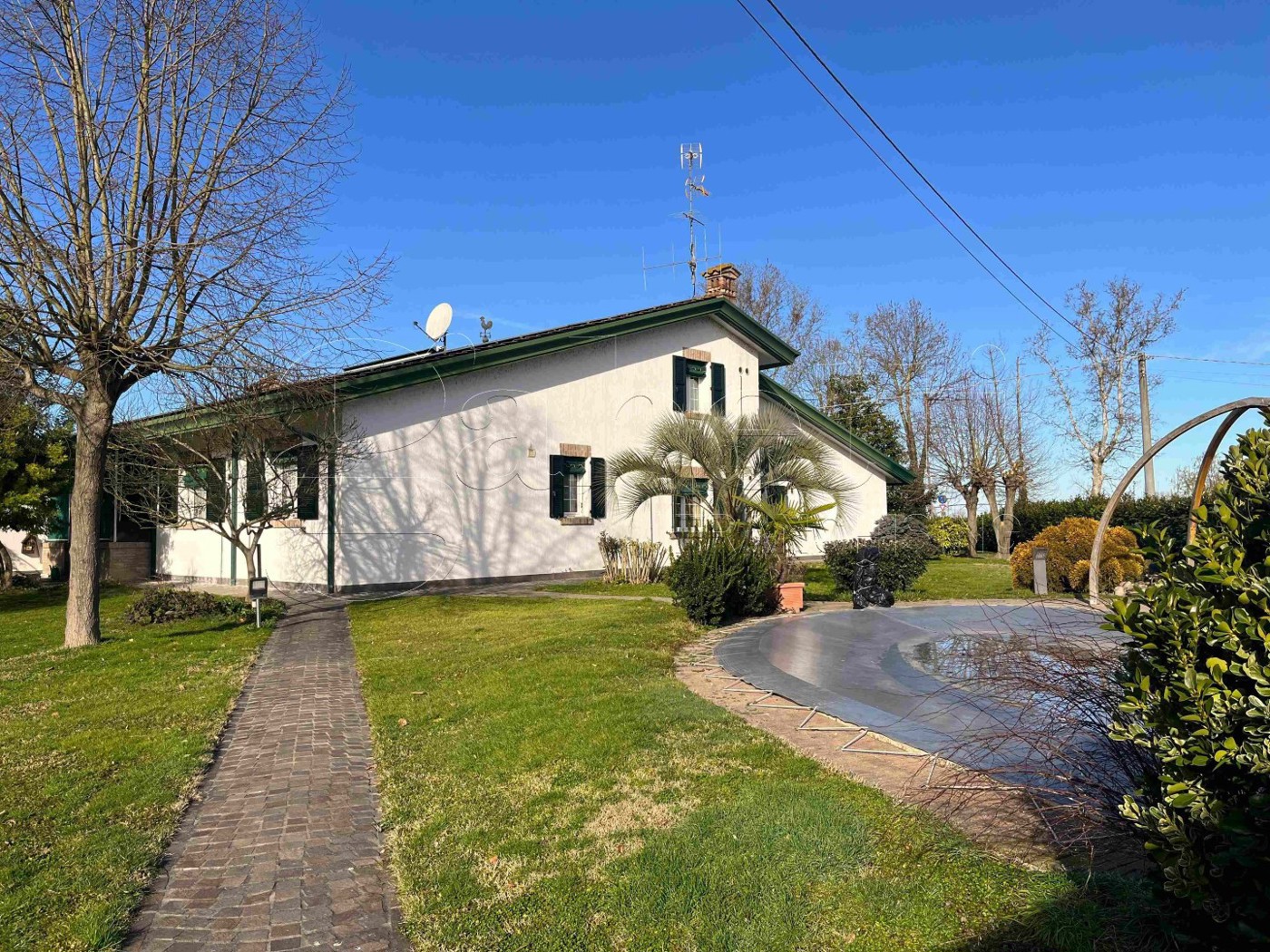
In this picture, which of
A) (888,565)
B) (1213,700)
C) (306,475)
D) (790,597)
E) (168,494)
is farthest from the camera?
(168,494)

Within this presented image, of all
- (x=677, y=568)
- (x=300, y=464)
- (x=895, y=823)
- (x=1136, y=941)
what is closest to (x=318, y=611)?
(x=300, y=464)

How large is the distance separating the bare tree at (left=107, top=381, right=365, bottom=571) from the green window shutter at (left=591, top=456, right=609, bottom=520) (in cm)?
632

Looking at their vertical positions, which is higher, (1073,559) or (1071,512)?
(1071,512)

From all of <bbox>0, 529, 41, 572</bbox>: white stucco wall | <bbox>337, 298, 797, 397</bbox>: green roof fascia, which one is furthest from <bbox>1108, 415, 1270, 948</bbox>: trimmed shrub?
<bbox>0, 529, 41, 572</bbox>: white stucco wall

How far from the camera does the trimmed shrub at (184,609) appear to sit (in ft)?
42.2

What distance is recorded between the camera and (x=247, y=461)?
1588 cm

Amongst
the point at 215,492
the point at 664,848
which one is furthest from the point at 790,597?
the point at 215,492

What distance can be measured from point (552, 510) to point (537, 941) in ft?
54.7

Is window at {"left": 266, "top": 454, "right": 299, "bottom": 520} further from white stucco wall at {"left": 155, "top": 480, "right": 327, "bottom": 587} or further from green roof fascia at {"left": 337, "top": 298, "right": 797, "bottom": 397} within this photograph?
green roof fascia at {"left": 337, "top": 298, "right": 797, "bottom": 397}

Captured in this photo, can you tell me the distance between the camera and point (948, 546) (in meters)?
33.8

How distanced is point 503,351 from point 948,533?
22.2 m

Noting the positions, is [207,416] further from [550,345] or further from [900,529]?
[900,529]

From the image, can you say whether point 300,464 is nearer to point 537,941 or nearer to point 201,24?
point 201,24

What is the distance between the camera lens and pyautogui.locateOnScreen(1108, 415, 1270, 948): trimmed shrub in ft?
7.27
